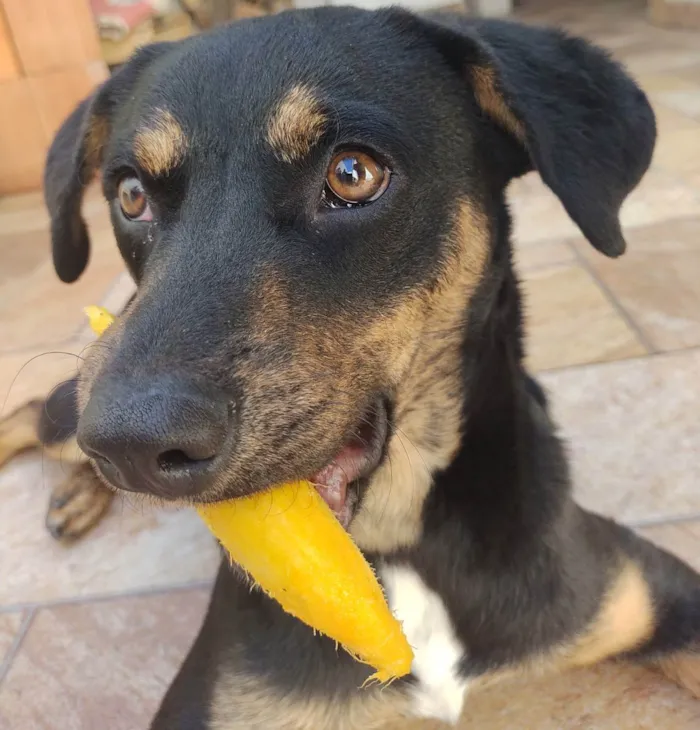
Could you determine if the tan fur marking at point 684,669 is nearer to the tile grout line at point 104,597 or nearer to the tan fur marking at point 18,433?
the tile grout line at point 104,597

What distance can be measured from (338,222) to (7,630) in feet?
5.15

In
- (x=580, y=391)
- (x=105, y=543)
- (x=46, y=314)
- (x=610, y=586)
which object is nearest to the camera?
(x=610, y=586)

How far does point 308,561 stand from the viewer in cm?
123

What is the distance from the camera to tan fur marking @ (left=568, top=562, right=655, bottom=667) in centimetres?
168

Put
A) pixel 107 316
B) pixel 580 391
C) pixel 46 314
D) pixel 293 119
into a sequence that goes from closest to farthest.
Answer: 1. pixel 293 119
2. pixel 107 316
3. pixel 580 391
4. pixel 46 314

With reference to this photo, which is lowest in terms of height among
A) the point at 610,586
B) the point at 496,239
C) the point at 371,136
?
the point at 610,586

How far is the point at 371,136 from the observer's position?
130cm

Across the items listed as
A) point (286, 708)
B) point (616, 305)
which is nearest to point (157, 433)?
point (286, 708)

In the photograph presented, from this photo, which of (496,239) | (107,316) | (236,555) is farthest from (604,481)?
(107,316)

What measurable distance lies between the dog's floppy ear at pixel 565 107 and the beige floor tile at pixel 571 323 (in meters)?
1.24

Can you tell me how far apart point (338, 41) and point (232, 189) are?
14.6 inches

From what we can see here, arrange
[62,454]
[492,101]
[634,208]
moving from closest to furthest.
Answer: [492,101] < [62,454] < [634,208]

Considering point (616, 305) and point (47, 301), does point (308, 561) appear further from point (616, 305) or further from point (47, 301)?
point (47, 301)

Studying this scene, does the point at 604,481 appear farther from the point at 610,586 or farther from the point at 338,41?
the point at 338,41
